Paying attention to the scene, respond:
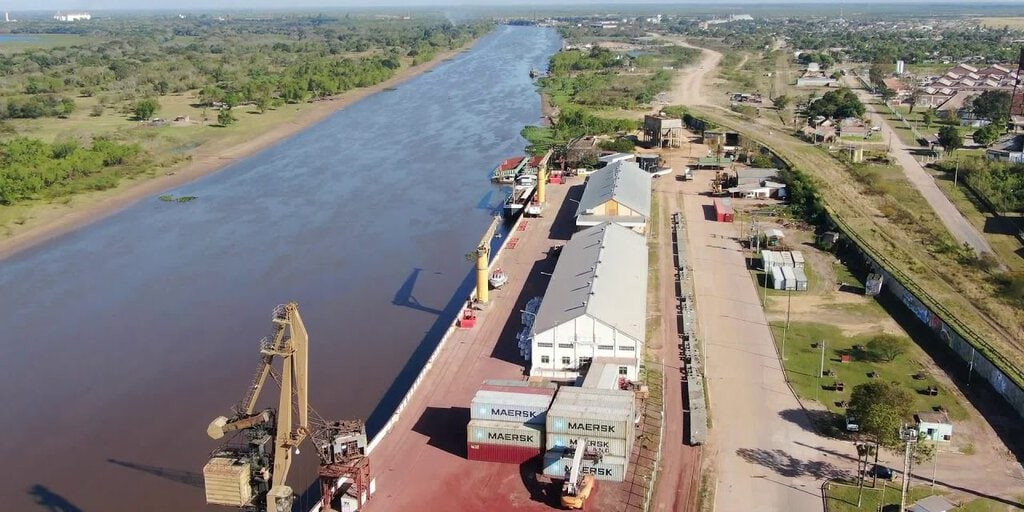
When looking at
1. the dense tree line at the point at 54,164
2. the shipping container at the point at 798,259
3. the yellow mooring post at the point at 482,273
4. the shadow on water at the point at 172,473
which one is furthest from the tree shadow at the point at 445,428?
the dense tree line at the point at 54,164

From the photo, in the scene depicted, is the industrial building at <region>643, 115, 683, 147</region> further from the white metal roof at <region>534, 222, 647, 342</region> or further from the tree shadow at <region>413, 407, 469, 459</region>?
the tree shadow at <region>413, 407, 469, 459</region>

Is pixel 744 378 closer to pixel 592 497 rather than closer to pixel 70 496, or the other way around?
pixel 592 497

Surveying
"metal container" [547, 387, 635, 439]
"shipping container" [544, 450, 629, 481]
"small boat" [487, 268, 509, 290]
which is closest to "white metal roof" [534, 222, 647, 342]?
"small boat" [487, 268, 509, 290]

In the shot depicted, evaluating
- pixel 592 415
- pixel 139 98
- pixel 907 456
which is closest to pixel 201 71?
pixel 139 98

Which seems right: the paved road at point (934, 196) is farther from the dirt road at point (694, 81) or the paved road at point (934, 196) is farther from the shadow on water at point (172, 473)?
the shadow on water at point (172, 473)

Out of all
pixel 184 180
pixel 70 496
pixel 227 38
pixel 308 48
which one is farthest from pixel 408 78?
pixel 70 496

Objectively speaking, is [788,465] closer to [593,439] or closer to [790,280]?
[593,439]
